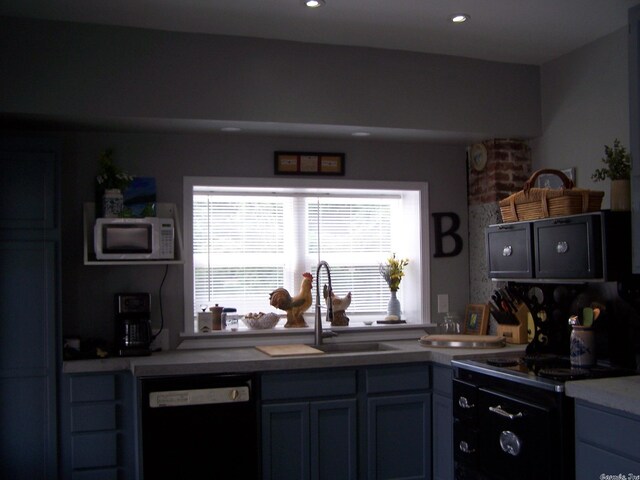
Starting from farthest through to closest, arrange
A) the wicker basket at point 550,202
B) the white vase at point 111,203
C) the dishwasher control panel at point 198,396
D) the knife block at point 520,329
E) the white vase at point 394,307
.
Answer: the white vase at point 394,307 < the knife block at point 520,329 < the white vase at point 111,203 < the dishwasher control panel at point 198,396 < the wicker basket at point 550,202

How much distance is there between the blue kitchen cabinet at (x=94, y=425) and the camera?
3.50m

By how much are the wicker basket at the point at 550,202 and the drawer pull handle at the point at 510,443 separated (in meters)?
1.08

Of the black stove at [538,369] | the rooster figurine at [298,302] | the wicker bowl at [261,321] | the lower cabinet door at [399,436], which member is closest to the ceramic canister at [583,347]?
the black stove at [538,369]

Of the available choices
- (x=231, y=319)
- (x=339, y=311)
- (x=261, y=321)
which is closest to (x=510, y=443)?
(x=339, y=311)

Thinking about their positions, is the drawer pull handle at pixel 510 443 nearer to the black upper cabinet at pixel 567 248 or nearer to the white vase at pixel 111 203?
the black upper cabinet at pixel 567 248

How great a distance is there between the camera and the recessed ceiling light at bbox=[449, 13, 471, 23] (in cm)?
340

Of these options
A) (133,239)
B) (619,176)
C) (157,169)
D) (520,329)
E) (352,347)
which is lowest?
(352,347)

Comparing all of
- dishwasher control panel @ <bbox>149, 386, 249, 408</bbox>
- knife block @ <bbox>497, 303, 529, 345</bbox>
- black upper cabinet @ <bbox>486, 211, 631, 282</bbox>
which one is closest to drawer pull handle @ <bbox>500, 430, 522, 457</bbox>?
black upper cabinet @ <bbox>486, 211, 631, 282</bbox>

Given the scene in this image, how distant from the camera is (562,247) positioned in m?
3.21

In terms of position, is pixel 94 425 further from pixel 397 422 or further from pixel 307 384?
pixel 397 422

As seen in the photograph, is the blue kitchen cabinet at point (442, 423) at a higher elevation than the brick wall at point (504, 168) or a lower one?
lower

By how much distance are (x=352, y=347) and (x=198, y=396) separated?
119 cm

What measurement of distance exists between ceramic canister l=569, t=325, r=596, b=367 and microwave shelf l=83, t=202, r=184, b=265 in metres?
2.12

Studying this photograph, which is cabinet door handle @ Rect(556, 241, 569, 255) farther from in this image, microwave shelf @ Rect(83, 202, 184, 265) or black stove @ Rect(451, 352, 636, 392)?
microwave shelf @ Rect(83, 202, 184, 265)
